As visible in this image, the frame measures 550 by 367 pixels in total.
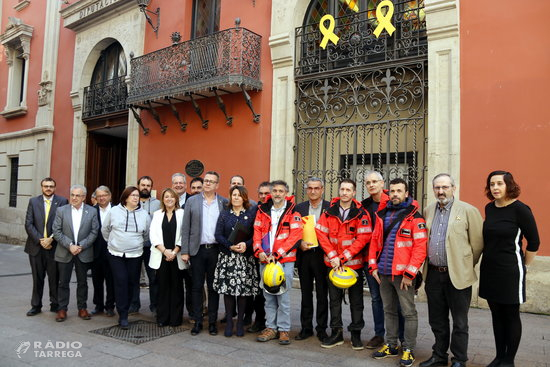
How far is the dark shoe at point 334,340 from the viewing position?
5.01 metres

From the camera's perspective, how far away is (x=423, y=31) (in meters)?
8.21

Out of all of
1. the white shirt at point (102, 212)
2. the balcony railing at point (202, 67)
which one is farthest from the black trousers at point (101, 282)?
the balcony railing at point (202, 67)

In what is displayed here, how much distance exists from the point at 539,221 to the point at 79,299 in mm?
6684

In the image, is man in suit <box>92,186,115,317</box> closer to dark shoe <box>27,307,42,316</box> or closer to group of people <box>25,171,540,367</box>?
group of people <box>25,171,540,367</box>

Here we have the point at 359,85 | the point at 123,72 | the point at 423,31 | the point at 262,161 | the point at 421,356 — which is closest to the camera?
the point at 421,356

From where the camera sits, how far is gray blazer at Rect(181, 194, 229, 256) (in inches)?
223

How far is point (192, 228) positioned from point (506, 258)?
348 cm

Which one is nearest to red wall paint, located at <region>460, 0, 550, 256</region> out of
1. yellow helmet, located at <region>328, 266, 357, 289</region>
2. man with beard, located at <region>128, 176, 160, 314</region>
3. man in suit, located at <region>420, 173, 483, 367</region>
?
man in suit, located at <region>420, 173, 483, 367</region>

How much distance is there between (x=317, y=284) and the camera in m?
5.33

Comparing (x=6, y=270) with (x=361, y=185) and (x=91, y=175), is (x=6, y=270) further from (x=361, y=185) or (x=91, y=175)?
(x=361, y=185)

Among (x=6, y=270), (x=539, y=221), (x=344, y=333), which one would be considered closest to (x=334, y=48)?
(x=539, y=221)

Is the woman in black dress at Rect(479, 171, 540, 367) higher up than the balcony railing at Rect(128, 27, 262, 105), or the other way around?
the balcony railing at Rect(128, 27, 262, 105)

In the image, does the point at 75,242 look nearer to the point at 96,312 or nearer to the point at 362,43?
the point at 96,312

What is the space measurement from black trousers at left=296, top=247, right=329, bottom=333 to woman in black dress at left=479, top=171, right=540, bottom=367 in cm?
172
